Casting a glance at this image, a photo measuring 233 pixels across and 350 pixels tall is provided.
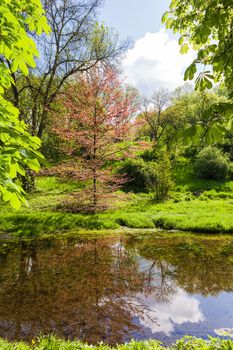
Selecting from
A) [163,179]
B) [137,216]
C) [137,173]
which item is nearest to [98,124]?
[137,216]

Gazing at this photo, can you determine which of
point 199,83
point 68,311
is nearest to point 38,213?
point 68,311

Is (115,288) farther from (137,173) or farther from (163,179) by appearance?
(137,173)

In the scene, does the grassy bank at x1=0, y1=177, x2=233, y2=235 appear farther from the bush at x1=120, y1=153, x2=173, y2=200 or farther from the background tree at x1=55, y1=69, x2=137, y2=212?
the background tree at x1=55, y1=69, x2=137, y2=212

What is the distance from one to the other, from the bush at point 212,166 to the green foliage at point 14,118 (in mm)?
17324

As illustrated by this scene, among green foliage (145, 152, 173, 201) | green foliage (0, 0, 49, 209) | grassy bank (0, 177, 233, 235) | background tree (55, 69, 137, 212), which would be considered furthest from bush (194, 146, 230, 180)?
green foliage (0, 0, 49, 209)

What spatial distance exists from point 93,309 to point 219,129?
172 inches

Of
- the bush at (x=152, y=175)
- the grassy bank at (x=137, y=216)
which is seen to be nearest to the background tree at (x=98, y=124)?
the grassy bank at (x=137, y=216)

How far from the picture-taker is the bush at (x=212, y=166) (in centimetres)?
1933

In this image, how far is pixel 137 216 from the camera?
1190 centimetres

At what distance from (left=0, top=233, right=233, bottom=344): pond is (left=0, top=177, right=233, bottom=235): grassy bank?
46.2 inches

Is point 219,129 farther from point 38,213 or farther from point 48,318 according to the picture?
point 38,213

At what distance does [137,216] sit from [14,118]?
9308 millimetres

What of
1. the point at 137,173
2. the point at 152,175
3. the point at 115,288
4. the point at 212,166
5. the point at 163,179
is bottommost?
the point at 115,288

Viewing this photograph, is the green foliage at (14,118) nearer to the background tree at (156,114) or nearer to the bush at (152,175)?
the bush at (152,175)
